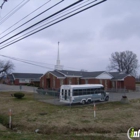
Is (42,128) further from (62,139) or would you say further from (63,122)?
(62,139)

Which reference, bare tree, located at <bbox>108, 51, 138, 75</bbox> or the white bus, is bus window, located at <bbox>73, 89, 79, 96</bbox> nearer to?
the white bus

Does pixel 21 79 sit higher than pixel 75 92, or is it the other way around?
pixel 21 79

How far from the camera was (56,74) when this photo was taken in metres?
46.8

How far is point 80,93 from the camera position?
78.3 feet

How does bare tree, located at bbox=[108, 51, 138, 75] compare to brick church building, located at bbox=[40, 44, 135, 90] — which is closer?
brick church building, located at bbox=[40, 44, 135, 90]

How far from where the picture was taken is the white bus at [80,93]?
23.2m

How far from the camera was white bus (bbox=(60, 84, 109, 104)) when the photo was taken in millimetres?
23153

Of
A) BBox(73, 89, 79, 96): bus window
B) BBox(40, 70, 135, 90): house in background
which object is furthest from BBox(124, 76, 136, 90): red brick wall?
BBox(73, 89, 79, 96): bus window

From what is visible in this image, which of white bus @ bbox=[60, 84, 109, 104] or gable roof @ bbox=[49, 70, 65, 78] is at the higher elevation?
gable roof @ bbox=[49, 70, 65, 78]

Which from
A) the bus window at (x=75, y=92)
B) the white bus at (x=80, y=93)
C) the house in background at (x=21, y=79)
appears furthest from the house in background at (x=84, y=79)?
the house in background at (x=21, y=79)

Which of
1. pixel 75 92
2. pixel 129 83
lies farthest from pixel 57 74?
pixel 75 92

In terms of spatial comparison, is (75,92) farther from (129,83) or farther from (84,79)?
(129,83)

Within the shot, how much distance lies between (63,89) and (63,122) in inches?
418

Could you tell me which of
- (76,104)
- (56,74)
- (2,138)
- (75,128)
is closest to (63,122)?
(75,128)
